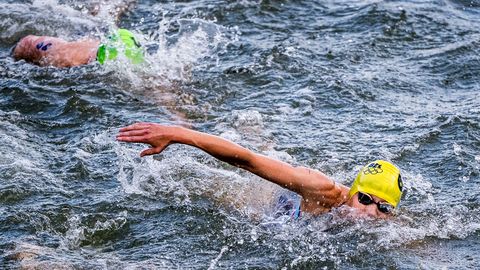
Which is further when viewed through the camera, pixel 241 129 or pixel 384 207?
pixel 241 129

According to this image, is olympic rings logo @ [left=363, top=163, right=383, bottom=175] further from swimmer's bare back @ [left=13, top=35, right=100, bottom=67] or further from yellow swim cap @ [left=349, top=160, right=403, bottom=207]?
swimmer's bare back @ [left=13, top=35, right=100, bottom=67]

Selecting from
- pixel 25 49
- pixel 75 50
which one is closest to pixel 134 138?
pixel 75 50

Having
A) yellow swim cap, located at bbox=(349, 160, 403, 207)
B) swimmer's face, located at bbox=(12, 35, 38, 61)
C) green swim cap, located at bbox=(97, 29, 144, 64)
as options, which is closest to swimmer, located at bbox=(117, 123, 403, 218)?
yellow swim cap, located at bbox=(349, 160, 403, 207)

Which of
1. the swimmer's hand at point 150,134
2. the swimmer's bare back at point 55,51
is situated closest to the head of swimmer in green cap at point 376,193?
the swimmer's hand at point 150,134

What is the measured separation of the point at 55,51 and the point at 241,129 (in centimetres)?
303

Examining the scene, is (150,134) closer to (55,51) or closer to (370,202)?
(370,202)

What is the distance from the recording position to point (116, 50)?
1130cm

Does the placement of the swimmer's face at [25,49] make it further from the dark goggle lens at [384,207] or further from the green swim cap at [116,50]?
the dark goggle lens at [384,207]

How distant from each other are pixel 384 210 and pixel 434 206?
990 millimetres

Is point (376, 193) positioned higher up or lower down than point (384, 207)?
higher up

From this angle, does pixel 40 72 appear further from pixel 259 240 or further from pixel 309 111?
pixel 259 240

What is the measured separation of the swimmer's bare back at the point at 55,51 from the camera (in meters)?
11.4

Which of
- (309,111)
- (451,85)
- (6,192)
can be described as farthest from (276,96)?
(6,192)

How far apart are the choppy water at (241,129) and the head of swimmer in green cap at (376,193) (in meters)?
0.14
